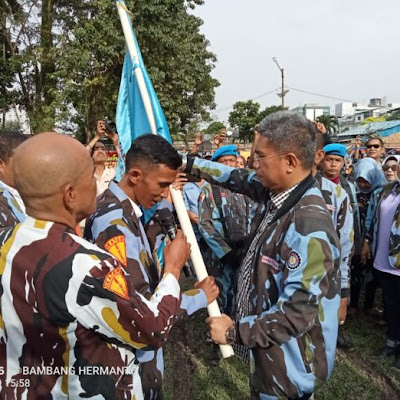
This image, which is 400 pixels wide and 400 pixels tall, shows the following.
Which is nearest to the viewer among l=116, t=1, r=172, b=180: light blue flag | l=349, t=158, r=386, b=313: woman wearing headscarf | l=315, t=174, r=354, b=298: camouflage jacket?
l=116, t=1, r=172, b=180: light blue flag

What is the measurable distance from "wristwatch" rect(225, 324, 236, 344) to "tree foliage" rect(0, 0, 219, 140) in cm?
1182

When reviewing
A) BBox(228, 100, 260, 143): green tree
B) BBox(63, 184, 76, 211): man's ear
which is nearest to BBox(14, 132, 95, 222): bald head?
BBox(63, 184, 76, 211): man's ear

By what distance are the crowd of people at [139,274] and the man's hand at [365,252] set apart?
2.13 metres

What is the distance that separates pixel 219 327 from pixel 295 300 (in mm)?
448

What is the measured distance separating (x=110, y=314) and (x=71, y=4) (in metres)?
16.8

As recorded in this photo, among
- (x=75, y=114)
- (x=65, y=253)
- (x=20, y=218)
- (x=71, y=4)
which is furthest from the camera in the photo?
(x=71, y=4)

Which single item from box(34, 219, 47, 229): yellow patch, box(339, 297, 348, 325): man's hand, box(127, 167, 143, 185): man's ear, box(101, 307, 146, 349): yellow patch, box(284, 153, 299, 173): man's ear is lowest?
box(339, 297, 348, 325): man's hand

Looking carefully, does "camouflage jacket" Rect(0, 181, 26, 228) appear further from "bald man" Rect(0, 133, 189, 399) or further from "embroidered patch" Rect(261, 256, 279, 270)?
"embroidered patch" Rect(261, 256, 279, 270)

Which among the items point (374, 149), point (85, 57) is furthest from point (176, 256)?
point (85, 57)

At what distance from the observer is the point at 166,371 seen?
3.75 meters

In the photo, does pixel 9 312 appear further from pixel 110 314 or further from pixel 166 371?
pixel 166 371

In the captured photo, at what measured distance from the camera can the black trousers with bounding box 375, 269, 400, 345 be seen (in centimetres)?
369

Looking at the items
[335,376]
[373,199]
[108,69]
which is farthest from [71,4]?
[335,376]

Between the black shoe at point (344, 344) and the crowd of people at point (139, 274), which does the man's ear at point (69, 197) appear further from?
the black shoe at point (344, 344)
